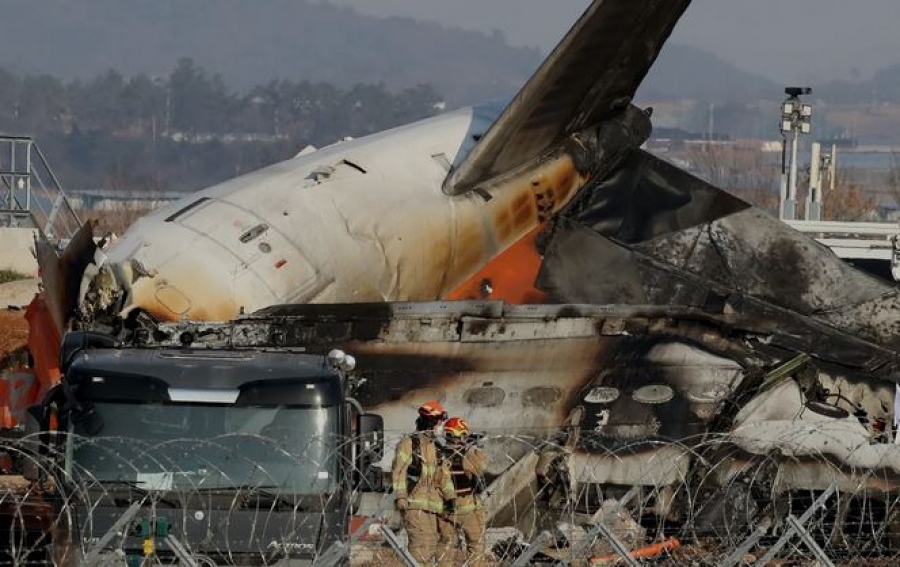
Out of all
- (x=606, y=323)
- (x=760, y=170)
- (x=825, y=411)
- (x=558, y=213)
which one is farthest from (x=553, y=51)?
(x=760, y=170)

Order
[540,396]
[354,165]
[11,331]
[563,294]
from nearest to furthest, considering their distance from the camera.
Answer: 1. [540,396]
2. [354,165]
3. [563,294]
4. [11,331]

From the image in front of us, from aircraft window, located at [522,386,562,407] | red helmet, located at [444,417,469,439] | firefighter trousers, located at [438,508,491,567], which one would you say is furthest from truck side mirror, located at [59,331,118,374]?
aircraft window, located at [522,386,562,407]

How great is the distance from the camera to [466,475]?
53.7ft

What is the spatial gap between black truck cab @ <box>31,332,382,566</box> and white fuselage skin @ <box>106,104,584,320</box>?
4.93m

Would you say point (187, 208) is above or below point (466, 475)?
above

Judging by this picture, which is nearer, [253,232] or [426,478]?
[426,478]

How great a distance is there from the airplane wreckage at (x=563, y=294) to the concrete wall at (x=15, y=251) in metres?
24.2

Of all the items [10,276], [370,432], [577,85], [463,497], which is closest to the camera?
[370,432]

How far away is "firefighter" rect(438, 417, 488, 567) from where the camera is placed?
53.1 feet

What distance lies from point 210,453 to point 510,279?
35.6ft

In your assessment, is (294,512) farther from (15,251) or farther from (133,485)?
(15,251)

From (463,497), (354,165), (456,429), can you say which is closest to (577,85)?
(354,165)

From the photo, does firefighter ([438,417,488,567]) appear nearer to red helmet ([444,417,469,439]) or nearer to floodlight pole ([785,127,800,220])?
red helmet ([444,417,469,439])

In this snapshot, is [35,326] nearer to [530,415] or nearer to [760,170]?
[530,415]
